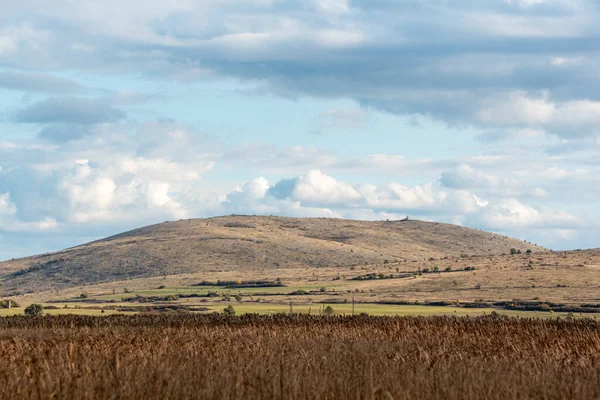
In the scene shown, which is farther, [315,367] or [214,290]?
[214,290]

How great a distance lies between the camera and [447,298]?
104 meters

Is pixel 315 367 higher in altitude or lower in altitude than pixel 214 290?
lower

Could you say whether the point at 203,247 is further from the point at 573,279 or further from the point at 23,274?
the point at 573,279

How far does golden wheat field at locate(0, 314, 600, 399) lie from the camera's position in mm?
14891

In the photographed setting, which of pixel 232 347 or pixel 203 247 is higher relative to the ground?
pixel 203 247

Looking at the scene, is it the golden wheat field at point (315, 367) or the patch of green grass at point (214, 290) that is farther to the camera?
the patch of green grass at point (214, 290)

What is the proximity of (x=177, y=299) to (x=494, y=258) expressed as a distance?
6363cm

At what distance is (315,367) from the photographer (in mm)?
18141

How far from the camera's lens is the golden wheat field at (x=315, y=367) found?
14891 millimetres

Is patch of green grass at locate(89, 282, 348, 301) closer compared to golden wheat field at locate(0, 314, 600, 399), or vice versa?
golden wheat field at locate(0, 314, 600, 399)

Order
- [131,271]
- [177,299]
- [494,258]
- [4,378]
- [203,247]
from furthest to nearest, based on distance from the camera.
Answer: [203,247], [131,271], [494,258], [177,299], [4,378]

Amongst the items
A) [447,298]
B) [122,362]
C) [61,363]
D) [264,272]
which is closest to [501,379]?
[122,362]

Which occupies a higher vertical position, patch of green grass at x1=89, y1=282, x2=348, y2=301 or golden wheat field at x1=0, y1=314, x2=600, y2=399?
patch of green grass at x1=89, y1=282, x2=348, y2=301

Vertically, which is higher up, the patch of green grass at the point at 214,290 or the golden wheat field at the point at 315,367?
the patch of green grass at the point at 214,290
